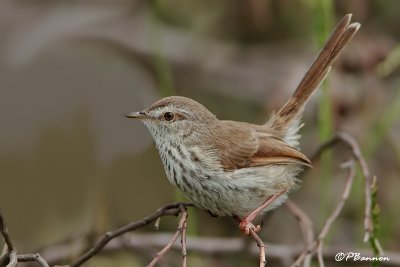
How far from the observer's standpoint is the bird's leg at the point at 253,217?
3.47 m

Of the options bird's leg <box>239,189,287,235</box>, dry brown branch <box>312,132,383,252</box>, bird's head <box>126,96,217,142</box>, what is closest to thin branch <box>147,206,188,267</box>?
bird's leg <box>239,189,287,235</box>

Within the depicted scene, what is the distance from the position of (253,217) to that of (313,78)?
1162 millimetres

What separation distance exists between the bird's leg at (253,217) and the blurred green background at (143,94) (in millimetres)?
2288

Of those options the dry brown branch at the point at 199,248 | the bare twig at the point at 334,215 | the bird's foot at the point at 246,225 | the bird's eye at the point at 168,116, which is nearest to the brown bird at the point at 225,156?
the bird's eye at the point at 168,116

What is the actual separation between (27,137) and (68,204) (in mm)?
655

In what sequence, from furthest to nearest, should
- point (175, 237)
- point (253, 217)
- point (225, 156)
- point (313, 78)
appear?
point (313, 78)
point (225, 156)
point (253, 217)
point (175, 237)

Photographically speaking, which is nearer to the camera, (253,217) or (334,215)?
(334,215)

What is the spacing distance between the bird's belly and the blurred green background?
219 cm

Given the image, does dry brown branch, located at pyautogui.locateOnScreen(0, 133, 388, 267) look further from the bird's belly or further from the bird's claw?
the bird's belly

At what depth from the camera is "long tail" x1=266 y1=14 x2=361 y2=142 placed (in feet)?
15.0

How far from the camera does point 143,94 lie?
743cm

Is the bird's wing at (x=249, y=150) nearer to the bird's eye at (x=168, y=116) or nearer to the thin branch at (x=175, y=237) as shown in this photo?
the bird's eye at (x=168, y=116)

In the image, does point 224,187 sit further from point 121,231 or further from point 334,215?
point 121,231

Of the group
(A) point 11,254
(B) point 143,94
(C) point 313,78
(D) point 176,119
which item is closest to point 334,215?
(D) point 176,119
